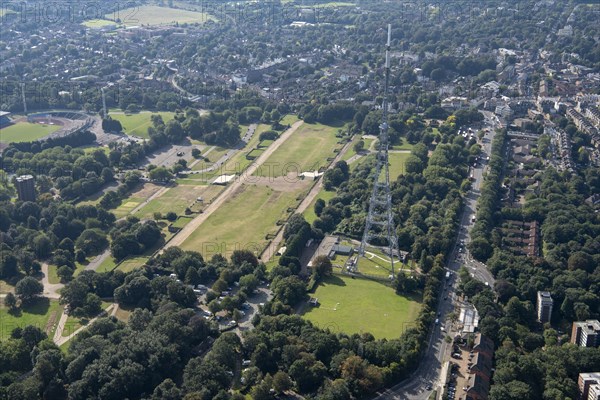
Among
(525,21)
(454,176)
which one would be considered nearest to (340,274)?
(454,176)

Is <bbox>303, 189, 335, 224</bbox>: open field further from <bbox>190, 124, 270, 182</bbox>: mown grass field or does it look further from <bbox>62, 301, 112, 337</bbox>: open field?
<bbox>62, 301, 112, 337</bbox>: open field

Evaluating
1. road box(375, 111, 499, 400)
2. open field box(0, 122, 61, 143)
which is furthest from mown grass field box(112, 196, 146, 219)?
road box(375, 111, 499, 400)

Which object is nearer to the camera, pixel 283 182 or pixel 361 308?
pixel 361 308

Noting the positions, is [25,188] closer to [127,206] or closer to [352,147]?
[127,206]

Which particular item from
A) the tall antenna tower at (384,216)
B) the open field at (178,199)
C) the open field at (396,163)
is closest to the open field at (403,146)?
the open field at (396,163)

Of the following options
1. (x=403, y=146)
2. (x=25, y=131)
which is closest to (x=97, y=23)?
(x=25, y=131)
